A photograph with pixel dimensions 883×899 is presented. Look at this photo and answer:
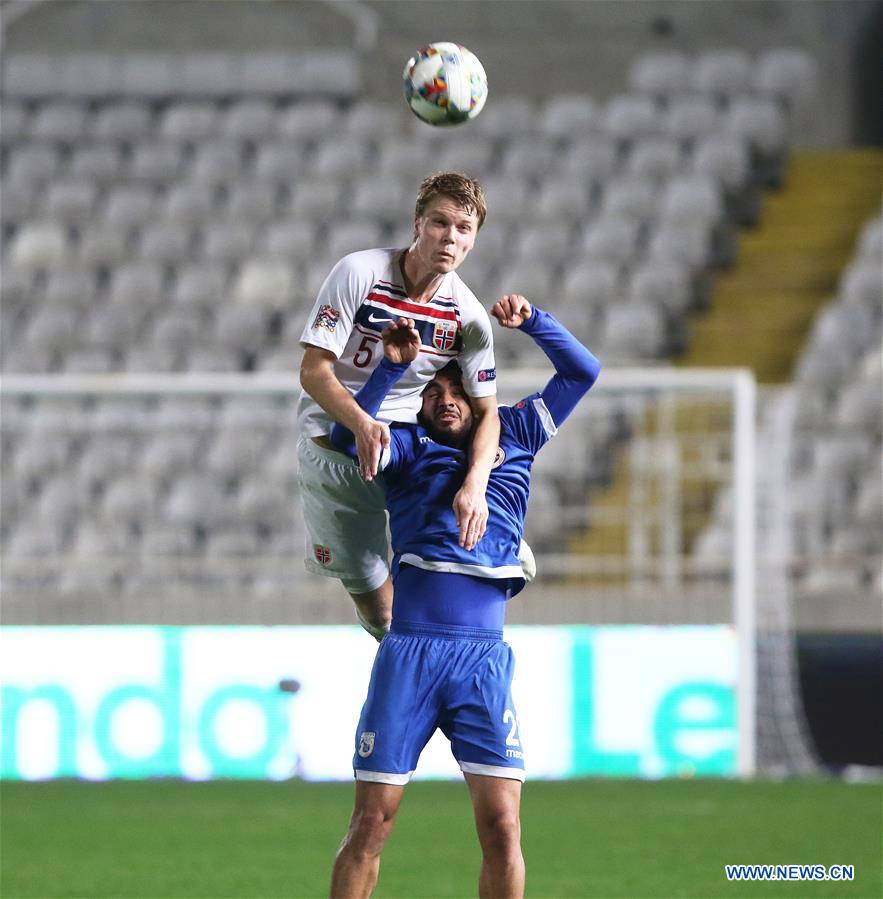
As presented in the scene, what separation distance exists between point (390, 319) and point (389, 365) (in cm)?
27

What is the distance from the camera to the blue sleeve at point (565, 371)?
14.3 feet

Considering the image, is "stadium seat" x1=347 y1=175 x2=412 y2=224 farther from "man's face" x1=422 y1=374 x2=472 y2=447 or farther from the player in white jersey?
"man's face" x1=422 y1=374 x2=472 y2=447

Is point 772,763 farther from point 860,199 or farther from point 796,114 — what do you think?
point 796,114

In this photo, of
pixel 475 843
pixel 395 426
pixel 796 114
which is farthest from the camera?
pixel 796 114

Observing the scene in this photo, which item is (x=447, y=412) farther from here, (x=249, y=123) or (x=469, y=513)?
(x=249, y=123)

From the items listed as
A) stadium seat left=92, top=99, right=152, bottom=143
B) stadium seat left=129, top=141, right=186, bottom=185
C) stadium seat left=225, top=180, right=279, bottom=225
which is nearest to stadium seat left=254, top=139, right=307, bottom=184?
stadium seat left=225, top=180, right=279, bottom=225

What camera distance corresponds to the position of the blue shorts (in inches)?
157

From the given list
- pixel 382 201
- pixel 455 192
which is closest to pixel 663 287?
pixel 382 201

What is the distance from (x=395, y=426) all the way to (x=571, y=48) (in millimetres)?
13070

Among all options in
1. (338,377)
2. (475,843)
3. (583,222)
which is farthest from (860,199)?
(338,377)

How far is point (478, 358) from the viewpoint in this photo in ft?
14.4

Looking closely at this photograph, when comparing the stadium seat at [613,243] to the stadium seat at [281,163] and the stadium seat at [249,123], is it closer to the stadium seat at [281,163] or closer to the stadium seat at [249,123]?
the stadium seat at [281,163]

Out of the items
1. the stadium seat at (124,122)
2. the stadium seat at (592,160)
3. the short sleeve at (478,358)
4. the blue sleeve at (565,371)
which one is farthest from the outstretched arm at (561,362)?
the stadium seat at (124,122)

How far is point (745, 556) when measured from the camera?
9805mm
